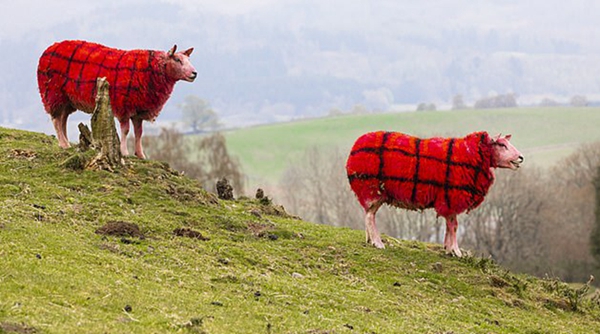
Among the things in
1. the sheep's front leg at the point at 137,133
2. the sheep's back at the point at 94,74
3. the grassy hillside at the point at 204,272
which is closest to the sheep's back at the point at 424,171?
the grassy hillside at the point at 204,272

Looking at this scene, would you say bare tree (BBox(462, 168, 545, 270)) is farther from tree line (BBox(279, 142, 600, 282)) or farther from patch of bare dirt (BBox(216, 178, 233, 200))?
patch of bare dirt (BBox(216, 178, 233, 200))

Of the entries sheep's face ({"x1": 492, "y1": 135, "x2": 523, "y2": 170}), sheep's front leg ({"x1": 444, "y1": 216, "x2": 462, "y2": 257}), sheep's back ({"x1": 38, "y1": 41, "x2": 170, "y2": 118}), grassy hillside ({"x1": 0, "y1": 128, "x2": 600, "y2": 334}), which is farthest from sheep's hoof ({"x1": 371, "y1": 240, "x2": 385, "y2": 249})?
sheep's back ({"x1": 38, "y1": 41, "x2": 170, "y2": 118})

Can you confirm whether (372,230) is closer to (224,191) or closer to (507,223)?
(224,191)

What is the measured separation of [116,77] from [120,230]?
6.71 metres

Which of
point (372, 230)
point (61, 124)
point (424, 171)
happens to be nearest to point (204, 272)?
point (372, 230)

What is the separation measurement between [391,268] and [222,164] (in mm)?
41766

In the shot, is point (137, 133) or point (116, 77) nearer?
point (116, 77)

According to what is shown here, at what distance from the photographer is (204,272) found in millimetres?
12828

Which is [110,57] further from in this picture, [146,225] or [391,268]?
[391,268]

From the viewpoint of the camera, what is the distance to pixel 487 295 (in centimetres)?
1516

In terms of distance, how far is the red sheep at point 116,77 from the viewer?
19828 mm

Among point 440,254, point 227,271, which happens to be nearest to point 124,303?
point 227,271

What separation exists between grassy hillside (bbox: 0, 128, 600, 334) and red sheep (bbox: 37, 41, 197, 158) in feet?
4.52

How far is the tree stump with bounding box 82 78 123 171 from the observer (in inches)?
712
